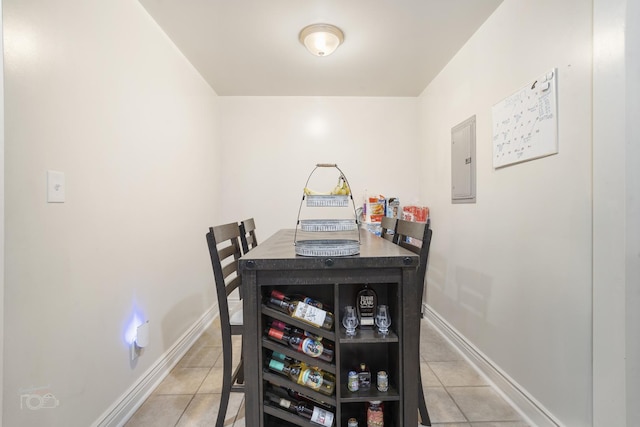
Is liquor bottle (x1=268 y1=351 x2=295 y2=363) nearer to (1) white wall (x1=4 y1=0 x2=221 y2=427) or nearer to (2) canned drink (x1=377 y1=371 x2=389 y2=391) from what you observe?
(2) canned drink (x1=377 y1=371 x2=389 y2=391)

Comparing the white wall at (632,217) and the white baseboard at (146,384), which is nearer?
the white wall at (632,217)

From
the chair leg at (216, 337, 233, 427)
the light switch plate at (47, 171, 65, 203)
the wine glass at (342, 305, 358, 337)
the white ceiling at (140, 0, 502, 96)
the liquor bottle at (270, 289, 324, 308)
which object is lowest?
the chair leg at (216, 337, 233, 427)

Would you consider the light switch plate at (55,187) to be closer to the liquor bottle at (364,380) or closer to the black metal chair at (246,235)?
the black metal chair at (246,235)

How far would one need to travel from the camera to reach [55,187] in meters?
1.14

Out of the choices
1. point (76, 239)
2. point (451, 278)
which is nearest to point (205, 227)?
point (76, 239)

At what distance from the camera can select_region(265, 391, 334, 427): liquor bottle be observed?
1153mm

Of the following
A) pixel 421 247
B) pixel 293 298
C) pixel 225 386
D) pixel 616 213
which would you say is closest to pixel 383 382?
pixel 293 298

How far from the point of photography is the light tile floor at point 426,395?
1.52 metres

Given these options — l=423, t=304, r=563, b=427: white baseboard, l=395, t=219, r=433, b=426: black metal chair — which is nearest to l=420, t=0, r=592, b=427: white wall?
l=423, t=304, r=563, b=427: white baseboard

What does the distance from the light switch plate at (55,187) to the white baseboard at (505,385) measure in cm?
233

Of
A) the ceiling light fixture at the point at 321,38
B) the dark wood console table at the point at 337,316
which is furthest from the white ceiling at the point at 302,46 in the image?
the dark wood console table at the point at 337,316

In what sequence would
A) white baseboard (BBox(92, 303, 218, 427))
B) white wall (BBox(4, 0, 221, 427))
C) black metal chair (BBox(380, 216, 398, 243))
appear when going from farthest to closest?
black metal chair (BBox(380, 216, 398, 243))
white baseboard (BBox(92, 303, 218, 427))
white wall (BBox(4, 0, 221, 427))

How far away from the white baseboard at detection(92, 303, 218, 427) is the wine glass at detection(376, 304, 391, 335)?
1.35m
